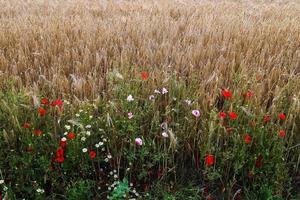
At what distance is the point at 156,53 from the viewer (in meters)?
3.00

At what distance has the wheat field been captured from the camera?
8.16 feet

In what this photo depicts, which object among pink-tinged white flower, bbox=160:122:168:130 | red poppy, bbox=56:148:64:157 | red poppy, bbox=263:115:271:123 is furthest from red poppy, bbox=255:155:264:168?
red poppy, bbox=56:148:64:157

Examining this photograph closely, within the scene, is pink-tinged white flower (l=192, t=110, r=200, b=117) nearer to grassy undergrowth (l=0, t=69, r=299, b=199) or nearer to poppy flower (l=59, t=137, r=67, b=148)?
grassy undergrowth (l=0, t=69, r=299, b=199)

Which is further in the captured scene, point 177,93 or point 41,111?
point 177,93

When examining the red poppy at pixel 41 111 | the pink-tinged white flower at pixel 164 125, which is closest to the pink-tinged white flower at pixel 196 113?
the pink-tinged white flower at pixel 164 125

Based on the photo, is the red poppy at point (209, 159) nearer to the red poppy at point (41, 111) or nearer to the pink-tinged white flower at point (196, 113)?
the pink-tinged white flower at point (196, 113)

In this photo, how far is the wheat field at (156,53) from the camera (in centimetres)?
249

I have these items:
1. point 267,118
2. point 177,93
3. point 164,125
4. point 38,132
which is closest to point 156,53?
point 177,93

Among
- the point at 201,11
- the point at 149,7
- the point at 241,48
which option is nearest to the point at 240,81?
the point at 241,48

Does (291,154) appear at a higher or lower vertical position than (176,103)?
lower

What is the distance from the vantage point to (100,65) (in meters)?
2.95

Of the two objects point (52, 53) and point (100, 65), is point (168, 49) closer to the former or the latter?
point (100, 65)

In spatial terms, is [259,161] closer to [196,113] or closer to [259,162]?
[259,162]

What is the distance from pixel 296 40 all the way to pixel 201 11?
1.96 meters
